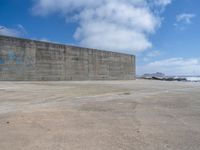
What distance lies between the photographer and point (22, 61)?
22.2 meters

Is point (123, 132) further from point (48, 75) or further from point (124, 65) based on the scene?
point (124, 65)

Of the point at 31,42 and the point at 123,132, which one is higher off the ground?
the point at 31,42

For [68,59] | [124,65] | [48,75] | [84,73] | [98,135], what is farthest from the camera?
[124,65]

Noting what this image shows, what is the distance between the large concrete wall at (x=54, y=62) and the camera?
69.5ft

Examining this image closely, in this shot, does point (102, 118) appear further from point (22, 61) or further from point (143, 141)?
point (22, 61)

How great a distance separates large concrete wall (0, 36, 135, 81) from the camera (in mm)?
21172

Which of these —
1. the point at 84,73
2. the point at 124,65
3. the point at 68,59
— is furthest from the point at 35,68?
the point at 124,65

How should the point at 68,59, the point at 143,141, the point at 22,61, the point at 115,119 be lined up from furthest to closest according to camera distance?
the point at 68,59
the point at 22,61
the point at 115,119
the point at 143,141

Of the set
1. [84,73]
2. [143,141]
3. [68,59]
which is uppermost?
[68,59]

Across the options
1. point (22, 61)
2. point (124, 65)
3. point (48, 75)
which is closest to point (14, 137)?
point (22, 61)

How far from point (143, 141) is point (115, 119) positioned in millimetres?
1820

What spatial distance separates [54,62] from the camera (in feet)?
83.4

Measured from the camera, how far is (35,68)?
76.8ft

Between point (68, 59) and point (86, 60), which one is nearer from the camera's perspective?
point (68, 59)
